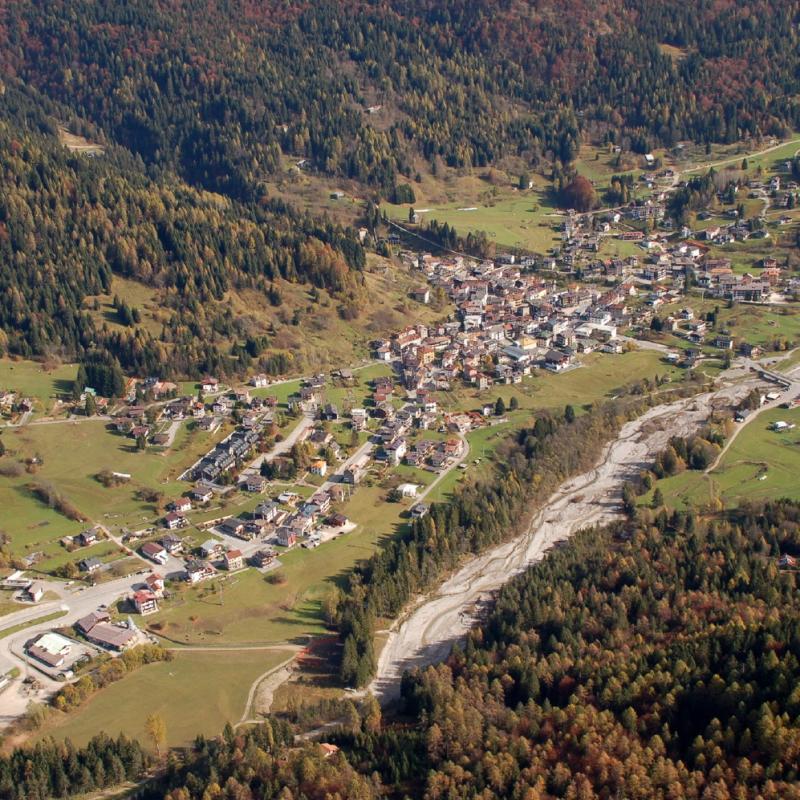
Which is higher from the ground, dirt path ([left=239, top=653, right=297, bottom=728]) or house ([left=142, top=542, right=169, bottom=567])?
house ([left=142, top=542, right=169, bottom=567])

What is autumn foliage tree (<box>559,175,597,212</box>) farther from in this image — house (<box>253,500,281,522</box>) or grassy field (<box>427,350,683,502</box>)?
house (<box>253,500,281,522</box>)

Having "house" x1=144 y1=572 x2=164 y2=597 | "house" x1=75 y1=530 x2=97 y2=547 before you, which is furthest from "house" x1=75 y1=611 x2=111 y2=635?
"house" x1=75 y1=530 x2=97 y2=547

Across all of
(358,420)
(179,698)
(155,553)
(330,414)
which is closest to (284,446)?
(330,414)

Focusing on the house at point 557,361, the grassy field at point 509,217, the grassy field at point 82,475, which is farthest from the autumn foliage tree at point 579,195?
the grassy field at point 82,475

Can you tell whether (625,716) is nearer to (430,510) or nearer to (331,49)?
(430,510)

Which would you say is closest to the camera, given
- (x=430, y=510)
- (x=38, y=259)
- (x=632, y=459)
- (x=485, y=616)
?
(x=485, y=616)

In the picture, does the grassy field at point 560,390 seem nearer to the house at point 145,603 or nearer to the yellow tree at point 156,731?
the house at point 145,603

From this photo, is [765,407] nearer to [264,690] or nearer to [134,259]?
[264,690]

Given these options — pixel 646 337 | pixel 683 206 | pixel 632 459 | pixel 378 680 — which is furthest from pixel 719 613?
pixel 683 206
